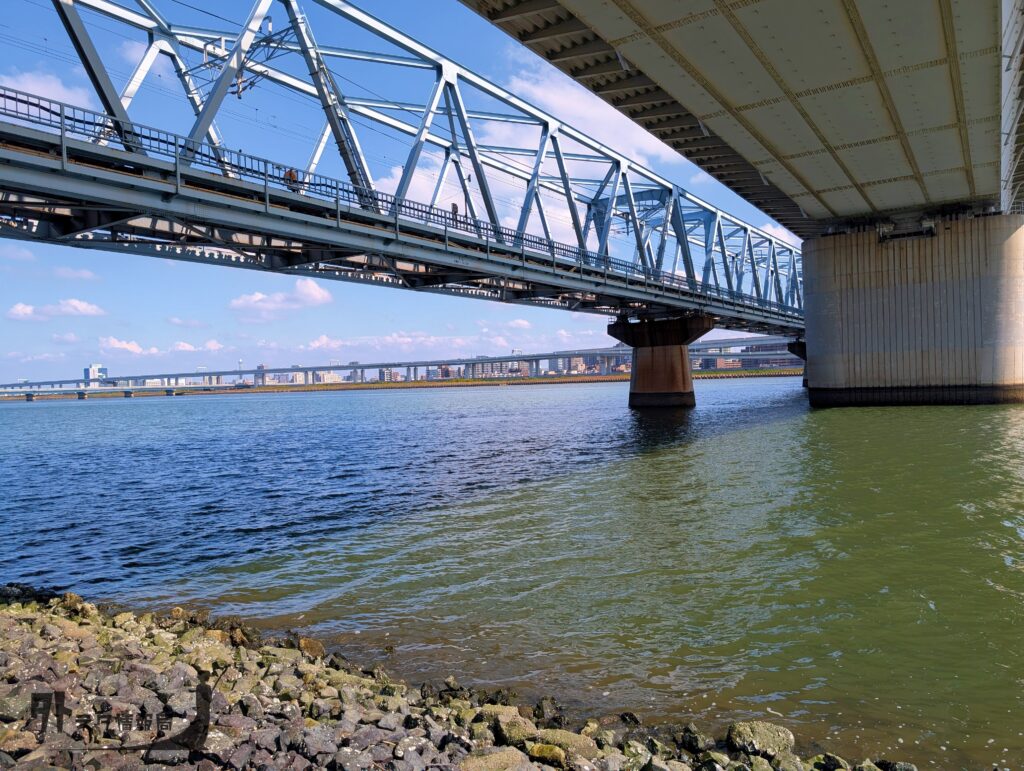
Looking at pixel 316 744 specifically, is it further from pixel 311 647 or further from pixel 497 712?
pixel 311 647

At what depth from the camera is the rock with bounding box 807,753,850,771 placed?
559 centimetres

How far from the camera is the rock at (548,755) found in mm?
5699

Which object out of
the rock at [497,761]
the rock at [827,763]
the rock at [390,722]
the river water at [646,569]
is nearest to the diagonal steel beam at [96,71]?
the river water at [646,569]

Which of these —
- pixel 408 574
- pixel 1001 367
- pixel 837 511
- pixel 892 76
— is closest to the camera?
pixel 408 574

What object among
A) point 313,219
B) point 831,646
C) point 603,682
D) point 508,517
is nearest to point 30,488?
point 313,219

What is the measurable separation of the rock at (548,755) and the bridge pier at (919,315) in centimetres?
4896

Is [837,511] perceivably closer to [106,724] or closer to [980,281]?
[106,724]

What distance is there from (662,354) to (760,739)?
60.3m

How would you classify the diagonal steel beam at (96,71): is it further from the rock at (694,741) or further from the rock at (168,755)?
the rock at (694,741)

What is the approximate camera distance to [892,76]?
81.7 ft

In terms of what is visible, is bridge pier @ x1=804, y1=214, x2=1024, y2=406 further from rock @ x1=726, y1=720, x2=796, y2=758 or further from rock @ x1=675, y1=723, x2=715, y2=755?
rock @ x1=675, y1=723, x2=715, y2=755

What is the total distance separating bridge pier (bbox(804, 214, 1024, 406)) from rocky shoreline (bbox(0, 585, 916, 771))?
156 feet

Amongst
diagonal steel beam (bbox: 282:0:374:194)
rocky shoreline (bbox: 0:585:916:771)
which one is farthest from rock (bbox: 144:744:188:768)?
diagonal steel beam (bbox: 282:0:374:194)

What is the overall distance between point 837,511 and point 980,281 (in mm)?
37721
